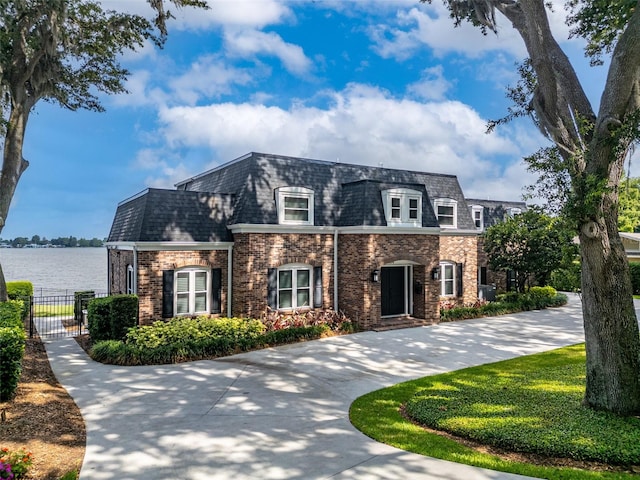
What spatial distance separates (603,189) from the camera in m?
6.78

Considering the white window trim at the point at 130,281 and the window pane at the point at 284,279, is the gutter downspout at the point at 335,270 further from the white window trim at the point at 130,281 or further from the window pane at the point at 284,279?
the white window trim at the point at 130,281

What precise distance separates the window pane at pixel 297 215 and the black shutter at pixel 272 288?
2.18 meters

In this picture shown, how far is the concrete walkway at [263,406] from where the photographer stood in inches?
237

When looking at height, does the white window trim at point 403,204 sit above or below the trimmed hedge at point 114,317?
above

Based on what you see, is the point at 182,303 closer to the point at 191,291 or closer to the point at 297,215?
the point at 191,291

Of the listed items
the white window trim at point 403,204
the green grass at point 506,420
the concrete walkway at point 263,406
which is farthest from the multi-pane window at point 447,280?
the green grass at point 506,420

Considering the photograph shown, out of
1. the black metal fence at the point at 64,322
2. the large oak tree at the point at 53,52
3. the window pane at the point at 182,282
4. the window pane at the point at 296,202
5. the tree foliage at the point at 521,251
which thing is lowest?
the black metal fence at the point at 64,322

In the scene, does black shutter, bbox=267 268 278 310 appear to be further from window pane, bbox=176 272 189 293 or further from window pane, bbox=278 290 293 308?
window pane, bbox=176 272 189 293

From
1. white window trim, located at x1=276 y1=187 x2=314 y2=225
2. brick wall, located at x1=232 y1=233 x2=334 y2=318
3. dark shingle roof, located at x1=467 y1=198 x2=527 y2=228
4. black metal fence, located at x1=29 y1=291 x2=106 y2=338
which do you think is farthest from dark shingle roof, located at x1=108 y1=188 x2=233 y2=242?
dark shingle roof, located at x1=467 y1=198 x2=527 y2=228

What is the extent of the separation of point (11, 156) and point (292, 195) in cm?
1096

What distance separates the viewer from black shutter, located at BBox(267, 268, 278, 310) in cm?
1552

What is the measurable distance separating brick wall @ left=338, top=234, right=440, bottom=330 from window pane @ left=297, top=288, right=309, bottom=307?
4.84ft

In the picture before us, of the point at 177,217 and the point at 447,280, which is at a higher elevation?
the point at 177,217

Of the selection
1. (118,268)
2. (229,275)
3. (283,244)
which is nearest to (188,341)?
(229,275)
